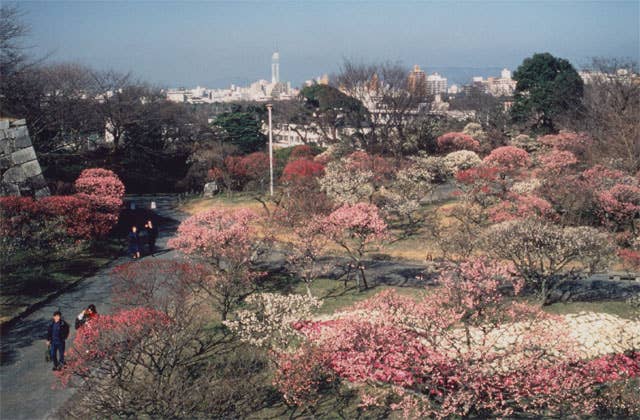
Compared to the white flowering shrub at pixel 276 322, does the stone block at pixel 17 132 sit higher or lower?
higher

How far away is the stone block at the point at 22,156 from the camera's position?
71.6 ft

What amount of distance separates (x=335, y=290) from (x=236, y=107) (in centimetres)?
3729

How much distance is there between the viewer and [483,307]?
10289mm

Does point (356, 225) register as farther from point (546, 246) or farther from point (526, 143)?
point (526, 143)

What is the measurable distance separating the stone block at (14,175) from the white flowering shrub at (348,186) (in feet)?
39.8

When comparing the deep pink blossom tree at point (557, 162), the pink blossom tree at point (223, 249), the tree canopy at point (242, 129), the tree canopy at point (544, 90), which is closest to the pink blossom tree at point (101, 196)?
the pink blossom tree at point (223, 249)

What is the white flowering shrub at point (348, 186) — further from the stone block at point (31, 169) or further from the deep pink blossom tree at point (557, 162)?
the stone block at point (31, 169)

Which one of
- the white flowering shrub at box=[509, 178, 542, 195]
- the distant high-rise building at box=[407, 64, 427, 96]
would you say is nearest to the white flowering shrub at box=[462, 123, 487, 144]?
the distant high-rise building at box=[407, 64, 427, 96]

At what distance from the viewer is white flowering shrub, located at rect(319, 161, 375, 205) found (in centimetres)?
2259

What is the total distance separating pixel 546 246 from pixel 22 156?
1961cm

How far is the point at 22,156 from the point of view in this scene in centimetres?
2205

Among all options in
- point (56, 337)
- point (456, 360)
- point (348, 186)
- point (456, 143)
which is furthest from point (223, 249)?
point (456, 143)

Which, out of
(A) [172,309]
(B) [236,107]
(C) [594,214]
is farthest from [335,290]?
(B) [236,107]

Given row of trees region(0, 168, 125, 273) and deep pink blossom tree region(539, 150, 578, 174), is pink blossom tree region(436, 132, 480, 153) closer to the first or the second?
deep pink blossom tree region(539, 150, 578, 174)
